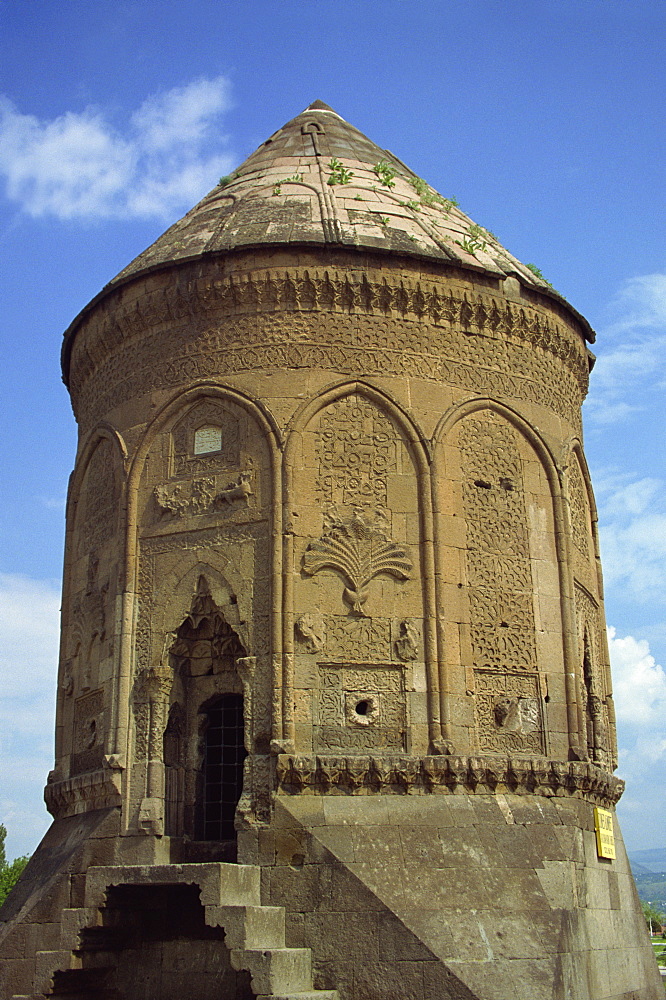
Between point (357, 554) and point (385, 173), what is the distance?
5.18m

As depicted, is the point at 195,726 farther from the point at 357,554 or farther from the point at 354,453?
the point at 354,453

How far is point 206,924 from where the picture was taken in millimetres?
9648

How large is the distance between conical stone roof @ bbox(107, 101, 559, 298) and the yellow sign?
5667 mm

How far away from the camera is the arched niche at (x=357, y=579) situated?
34.2ft

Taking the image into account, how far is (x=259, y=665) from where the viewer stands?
415 inches

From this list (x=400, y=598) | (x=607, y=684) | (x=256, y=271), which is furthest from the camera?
(x=607, y=684)

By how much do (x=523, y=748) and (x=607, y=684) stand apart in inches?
94.4

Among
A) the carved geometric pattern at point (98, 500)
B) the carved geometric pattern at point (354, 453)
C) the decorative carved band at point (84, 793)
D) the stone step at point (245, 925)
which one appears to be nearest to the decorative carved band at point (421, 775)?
the stone step at point (245, 925)

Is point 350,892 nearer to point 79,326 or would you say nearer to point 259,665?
point 259,665

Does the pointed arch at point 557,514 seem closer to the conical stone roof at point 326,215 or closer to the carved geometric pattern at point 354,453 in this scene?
the carved geometric pattern at point 354,453

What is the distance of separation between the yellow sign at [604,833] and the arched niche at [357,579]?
2132 millimetres

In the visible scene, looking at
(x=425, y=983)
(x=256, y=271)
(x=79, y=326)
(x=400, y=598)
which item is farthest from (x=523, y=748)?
(x=79, y=326)

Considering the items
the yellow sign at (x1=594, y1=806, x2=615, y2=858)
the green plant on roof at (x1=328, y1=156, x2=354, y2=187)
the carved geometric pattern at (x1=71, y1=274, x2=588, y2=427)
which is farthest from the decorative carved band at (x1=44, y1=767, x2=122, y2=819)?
the green plant on roof at (x1=328, y1=156, x2=354, y2=187)

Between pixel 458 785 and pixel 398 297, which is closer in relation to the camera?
pixel 458 785
